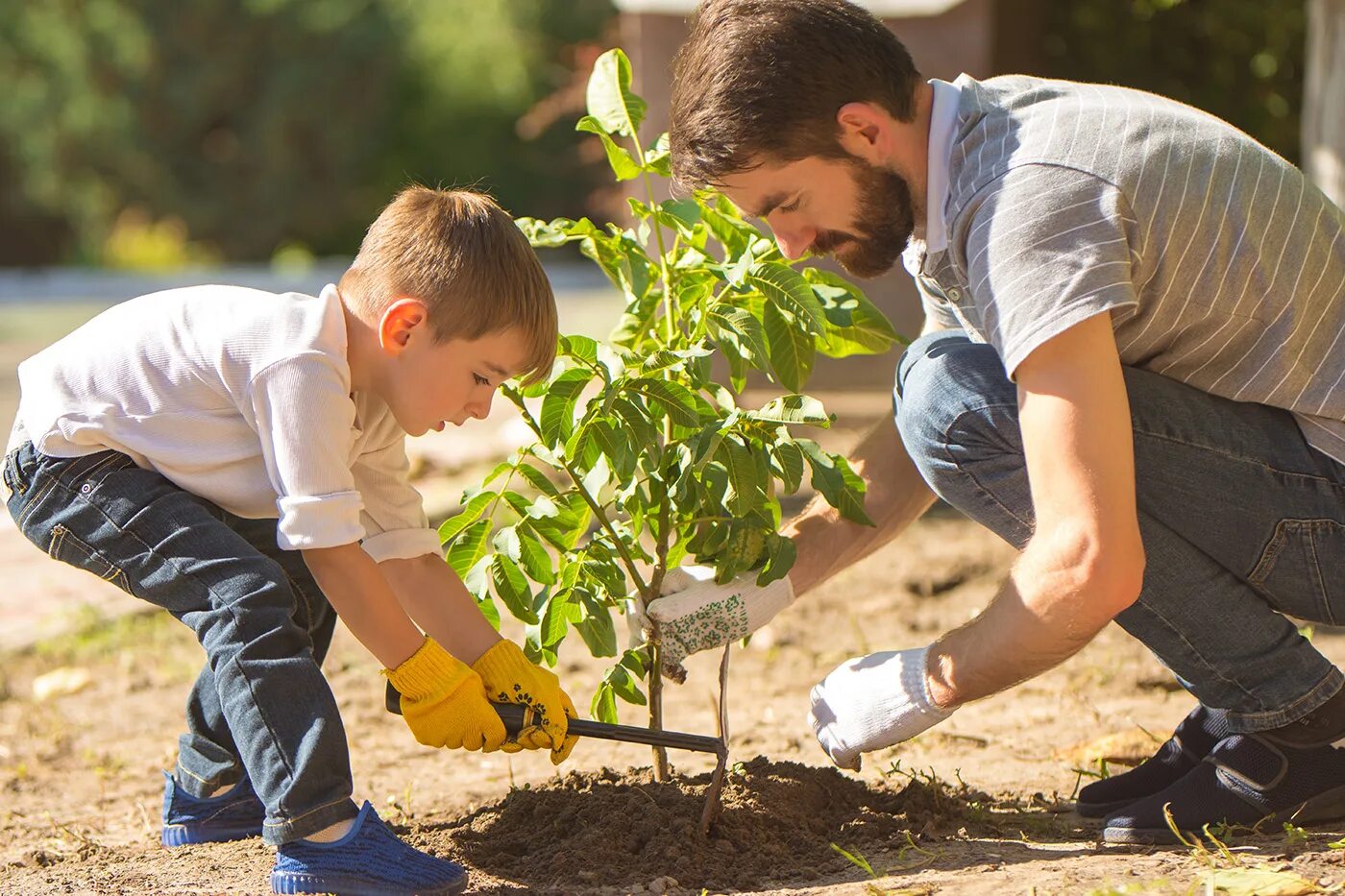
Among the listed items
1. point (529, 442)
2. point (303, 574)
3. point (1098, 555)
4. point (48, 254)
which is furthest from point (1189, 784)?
point (48, 254)

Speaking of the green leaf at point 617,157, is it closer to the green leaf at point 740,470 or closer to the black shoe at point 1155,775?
the green leaf at point 740,470

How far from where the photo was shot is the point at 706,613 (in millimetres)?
2391

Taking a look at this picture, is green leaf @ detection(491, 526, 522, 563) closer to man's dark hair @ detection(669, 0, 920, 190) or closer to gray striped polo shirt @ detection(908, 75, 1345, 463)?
man's dark hair @ detection(669, 0, 920, 190)

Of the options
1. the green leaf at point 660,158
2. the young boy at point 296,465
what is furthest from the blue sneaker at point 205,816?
the green leaf at point 660,158

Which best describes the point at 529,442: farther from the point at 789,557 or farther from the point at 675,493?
the point at 789,557

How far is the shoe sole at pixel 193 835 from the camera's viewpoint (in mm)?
2523

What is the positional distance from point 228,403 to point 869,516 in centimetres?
113

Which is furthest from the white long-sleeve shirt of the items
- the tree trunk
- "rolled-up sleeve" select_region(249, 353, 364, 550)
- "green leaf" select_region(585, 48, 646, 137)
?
the tree trunk

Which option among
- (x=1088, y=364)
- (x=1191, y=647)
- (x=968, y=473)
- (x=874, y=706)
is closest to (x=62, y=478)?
(x=874, y=706)

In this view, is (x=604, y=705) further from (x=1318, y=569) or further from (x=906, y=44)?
(x=906, y=44)

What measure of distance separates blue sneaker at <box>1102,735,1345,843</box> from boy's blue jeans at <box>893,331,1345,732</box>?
0.05 m

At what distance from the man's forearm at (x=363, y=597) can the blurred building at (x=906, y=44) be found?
3206mm

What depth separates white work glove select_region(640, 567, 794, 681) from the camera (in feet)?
7.85

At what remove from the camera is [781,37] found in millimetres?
2141
